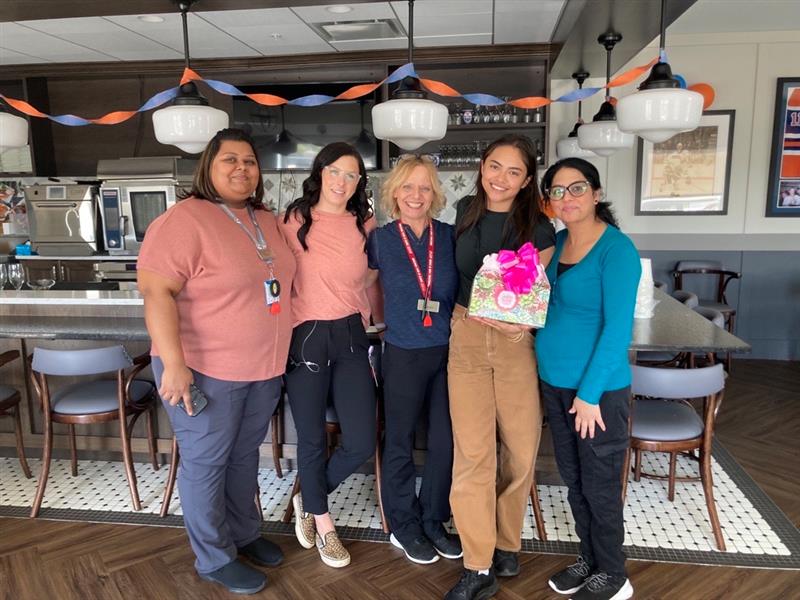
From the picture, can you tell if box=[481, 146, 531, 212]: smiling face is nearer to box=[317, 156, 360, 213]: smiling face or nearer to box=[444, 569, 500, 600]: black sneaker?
box=[317, 156, 360, 213]: smiling face

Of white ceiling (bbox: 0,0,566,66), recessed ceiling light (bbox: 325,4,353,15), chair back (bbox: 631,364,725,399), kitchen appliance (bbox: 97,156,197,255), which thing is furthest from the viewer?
kitchen appliance (bbox: 97,156,197,255)

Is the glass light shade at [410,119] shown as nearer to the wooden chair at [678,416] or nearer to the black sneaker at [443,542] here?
the wooden chair at [678,416]

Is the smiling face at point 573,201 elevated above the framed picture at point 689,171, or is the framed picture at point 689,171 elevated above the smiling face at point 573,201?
the framed picture at point 689,171

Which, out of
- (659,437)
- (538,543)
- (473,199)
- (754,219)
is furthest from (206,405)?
(754,219)

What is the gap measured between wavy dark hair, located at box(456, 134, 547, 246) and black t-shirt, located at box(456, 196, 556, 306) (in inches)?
0.6

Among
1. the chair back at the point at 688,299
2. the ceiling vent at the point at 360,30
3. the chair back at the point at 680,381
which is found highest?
the ceiling vent at the point at 360,30

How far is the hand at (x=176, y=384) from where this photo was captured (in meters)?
1.95

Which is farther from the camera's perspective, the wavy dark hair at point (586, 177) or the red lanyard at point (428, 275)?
the red lanyard at point (428, 275)

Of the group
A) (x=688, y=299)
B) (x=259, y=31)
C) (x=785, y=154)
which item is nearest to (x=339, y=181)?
(x=688, y=299)

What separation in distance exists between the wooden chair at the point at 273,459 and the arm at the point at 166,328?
0.76m

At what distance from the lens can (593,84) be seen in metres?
5.53

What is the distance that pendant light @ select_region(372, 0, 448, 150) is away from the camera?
2.24m

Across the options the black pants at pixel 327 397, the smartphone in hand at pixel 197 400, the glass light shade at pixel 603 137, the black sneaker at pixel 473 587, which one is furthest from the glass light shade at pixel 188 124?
the glass light shade at pixel 603 137

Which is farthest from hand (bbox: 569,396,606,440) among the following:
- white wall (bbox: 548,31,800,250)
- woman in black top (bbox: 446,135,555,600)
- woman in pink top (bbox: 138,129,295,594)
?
white wall (bbox: 548,31,800,250)
